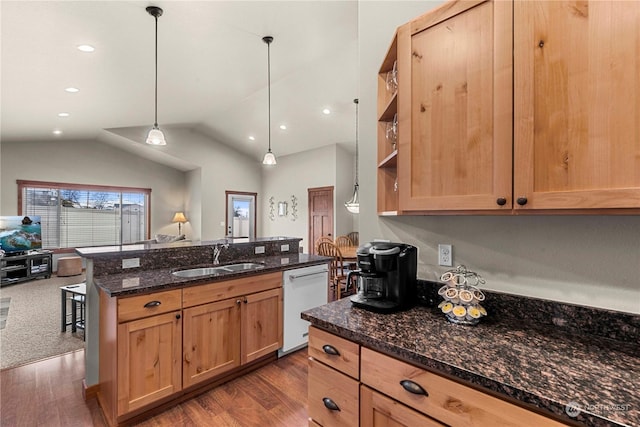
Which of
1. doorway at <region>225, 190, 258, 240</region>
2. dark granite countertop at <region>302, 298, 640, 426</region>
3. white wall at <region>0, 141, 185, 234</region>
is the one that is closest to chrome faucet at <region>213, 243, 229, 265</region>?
dark granite countertop at <region>302, 298, 640, 426</region>

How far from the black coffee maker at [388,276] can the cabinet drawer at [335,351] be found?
0.26m

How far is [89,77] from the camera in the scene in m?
3.61

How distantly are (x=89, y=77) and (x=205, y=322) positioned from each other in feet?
11.4

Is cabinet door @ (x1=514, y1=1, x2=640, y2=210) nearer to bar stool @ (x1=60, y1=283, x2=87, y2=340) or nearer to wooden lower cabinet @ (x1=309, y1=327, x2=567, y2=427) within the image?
wooden lower cabinet @ (x1=309, y1=327, x2=567, y2=427)

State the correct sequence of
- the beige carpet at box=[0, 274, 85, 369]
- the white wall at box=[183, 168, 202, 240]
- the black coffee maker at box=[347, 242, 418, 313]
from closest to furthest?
the black coffee maker at box=[347, 242, 418, 313], the beige carpet at box=[0, 274, 85, 369], the white wall at box=[183, 168, 202, 240]

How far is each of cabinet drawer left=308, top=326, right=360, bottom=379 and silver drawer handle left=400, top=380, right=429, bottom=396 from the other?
204 mm

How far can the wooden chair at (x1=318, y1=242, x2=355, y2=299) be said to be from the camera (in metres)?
4.34

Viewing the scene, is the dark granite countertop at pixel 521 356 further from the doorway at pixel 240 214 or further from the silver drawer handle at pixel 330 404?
the doorway at pixel 240 214

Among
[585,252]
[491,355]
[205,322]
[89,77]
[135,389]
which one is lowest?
[135,389]

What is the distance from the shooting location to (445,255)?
1542mm

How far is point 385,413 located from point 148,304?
1.62 m

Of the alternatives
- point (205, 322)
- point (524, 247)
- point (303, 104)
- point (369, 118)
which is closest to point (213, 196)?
point (303, 104)

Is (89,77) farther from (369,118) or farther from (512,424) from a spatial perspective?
(512,424)

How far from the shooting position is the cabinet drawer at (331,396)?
119cm
